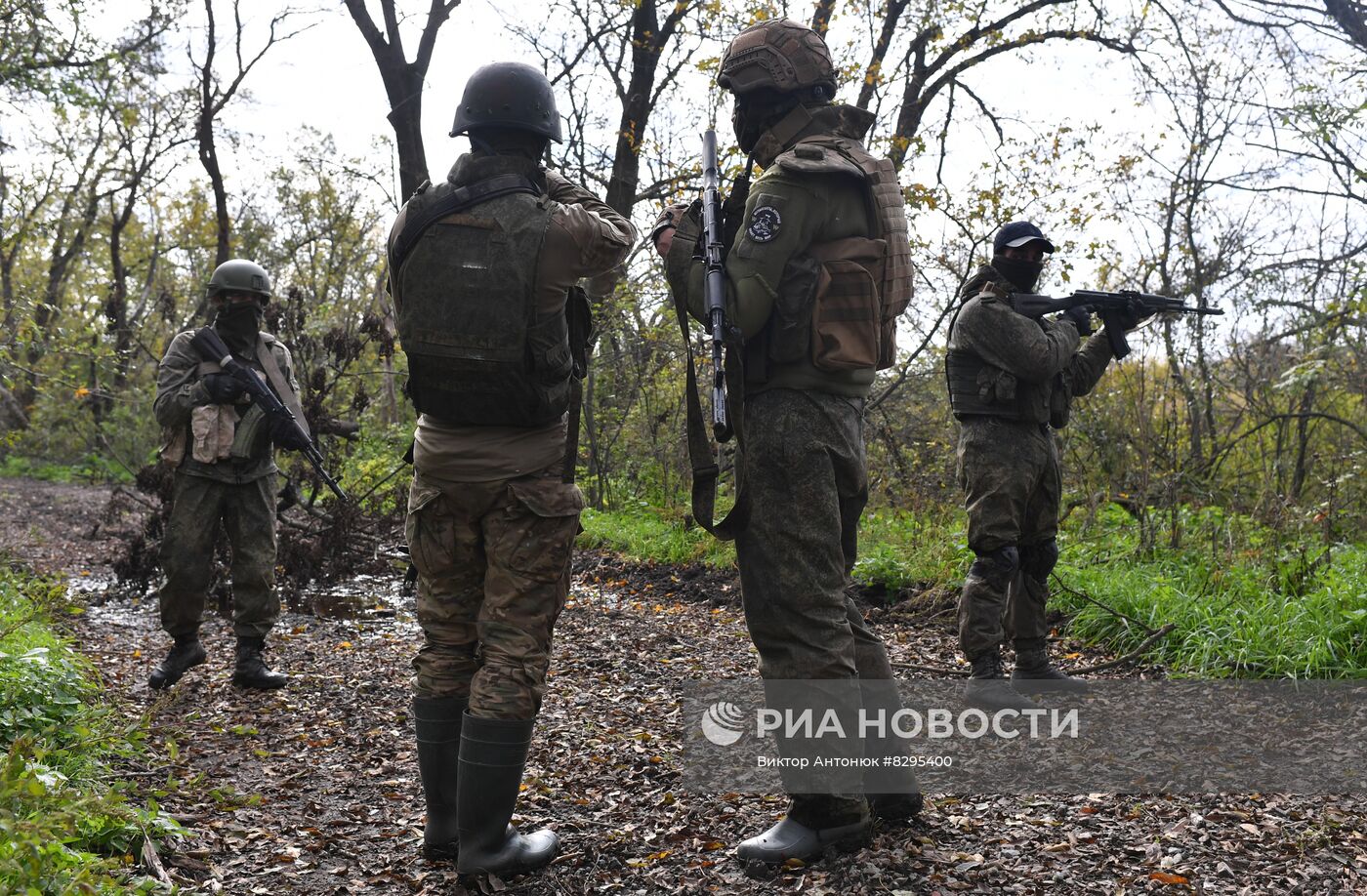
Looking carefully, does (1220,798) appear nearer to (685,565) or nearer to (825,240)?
(825,240)

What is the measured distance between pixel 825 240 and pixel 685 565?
6.25m

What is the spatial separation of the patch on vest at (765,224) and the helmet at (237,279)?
11.5 feet

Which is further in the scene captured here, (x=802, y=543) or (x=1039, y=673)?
(x=1039, y=673)

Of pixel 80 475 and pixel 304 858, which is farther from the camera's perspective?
pixel 80 475

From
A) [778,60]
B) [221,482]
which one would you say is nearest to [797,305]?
[778,60]

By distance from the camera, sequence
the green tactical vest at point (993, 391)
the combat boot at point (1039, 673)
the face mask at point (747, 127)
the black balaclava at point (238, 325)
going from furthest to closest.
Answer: the black balaclava at point (238, 325)
the combat boot at point (1039, 673)
the green tactical vest at point (993, 391)
the face mask at point (747, 127)

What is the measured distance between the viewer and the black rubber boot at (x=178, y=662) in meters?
5.31

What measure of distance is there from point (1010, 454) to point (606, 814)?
2.52 metres

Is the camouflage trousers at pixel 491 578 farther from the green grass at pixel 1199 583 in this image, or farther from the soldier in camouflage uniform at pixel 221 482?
the green grass at pixel 1199 583

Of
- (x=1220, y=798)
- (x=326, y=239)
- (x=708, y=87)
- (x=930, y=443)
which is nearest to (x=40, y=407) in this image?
(x=326, y=239)

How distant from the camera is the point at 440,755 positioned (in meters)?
3.05

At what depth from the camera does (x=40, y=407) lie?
23.5 metres

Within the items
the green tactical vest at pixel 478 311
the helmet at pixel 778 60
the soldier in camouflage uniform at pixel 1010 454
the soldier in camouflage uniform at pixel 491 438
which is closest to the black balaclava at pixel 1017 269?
the soldier in camouflage uniform at pixel 1010 454

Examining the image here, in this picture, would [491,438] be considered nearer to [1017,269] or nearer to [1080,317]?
[1017,269]
